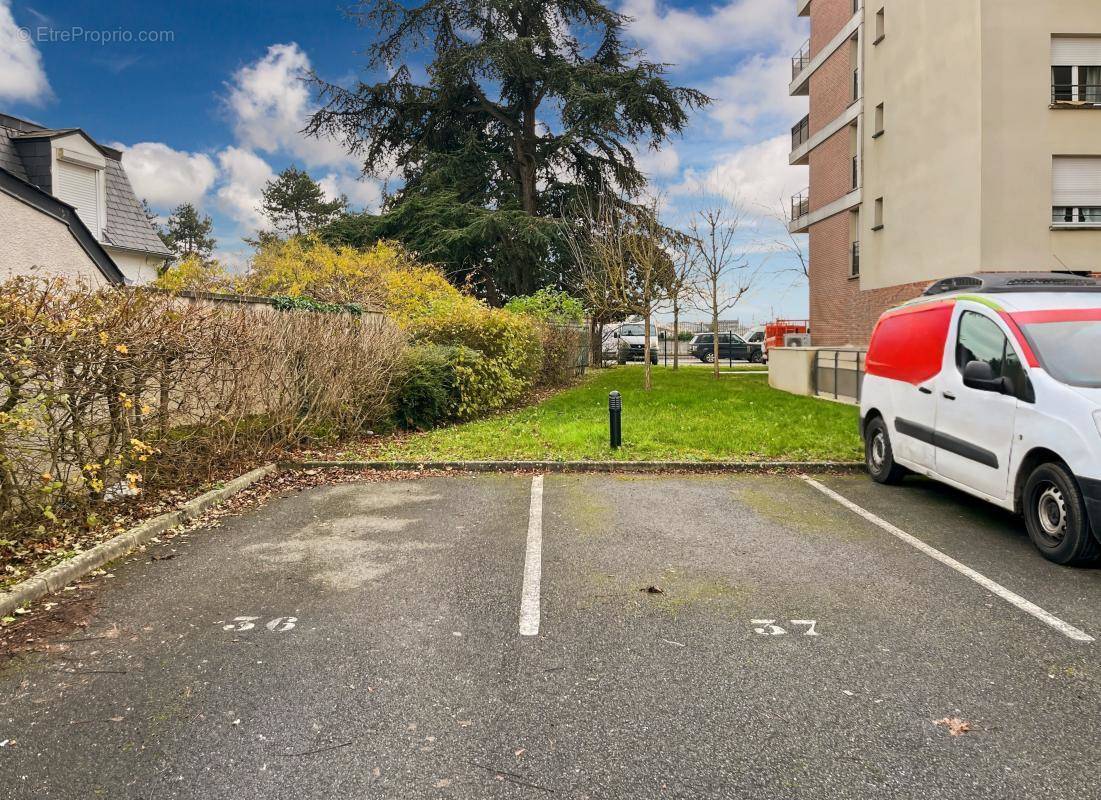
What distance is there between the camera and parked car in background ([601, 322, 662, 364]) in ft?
108

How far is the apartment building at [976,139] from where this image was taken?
15578 mm

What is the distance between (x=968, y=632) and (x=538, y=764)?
252cm

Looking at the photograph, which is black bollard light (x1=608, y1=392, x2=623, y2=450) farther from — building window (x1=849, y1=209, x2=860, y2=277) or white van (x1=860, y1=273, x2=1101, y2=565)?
building window (x1=849, y1=209, x2=860, y2=277)

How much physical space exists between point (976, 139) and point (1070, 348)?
43.1 feet

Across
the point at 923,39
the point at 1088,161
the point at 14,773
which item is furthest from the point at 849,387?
the point at 14,773

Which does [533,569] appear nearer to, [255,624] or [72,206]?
[255,624]

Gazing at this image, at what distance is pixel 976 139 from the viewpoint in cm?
1565

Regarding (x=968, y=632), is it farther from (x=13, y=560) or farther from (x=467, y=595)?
(x=13, y=560)

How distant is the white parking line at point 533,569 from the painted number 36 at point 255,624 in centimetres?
128

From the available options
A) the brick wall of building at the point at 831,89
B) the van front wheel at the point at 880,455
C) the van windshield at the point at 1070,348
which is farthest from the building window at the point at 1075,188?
the van windshield at the point at 1070,348

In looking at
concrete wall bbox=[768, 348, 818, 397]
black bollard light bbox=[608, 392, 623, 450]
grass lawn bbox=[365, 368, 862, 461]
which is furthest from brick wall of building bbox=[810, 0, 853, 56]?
black bollard light bbox=[608, 392, 623, 450]

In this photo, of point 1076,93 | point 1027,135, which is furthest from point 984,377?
point 1076,93

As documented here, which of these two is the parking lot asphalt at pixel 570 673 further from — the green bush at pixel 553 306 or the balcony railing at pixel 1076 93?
the green bush at pixel 553 306

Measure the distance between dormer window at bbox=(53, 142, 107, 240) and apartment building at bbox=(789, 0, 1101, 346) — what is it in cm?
2063
